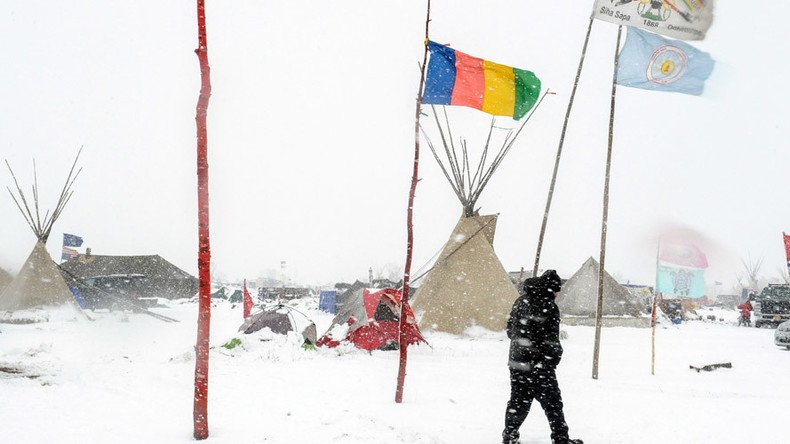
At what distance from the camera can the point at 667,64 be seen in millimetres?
8133

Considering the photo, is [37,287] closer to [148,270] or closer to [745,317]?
[148,270]

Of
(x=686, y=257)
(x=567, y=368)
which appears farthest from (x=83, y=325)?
(x=686, y=257)

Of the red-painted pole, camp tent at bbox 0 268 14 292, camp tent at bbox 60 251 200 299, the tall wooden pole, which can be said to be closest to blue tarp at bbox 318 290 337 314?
camp tent at bbox 60 251 200 299

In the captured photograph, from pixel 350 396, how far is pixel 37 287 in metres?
16.6

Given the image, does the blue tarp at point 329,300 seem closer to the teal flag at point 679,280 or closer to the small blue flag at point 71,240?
the small blue flag at point 71,240

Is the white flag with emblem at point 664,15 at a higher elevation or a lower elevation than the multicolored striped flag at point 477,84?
higher

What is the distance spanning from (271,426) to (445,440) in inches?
66.2

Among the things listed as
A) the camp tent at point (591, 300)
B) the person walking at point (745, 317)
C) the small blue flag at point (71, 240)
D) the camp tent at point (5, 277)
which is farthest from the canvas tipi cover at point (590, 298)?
the small blue flag at point (71, 240)

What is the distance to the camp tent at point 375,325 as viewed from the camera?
33.1 feet

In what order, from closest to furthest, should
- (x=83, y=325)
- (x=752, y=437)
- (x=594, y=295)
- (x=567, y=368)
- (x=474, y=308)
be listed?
(x=752, y=437) → (x=567, y=368) → (x=474, y=308) → (x=83, y=325) → (x=594, y=295)

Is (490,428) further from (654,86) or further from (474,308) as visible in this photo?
(474,308)

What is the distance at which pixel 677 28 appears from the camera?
813 cm

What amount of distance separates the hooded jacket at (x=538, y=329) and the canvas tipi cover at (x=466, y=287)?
8600mm

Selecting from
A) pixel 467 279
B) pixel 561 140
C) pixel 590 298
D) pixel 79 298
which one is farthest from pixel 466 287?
pixel 79 298
